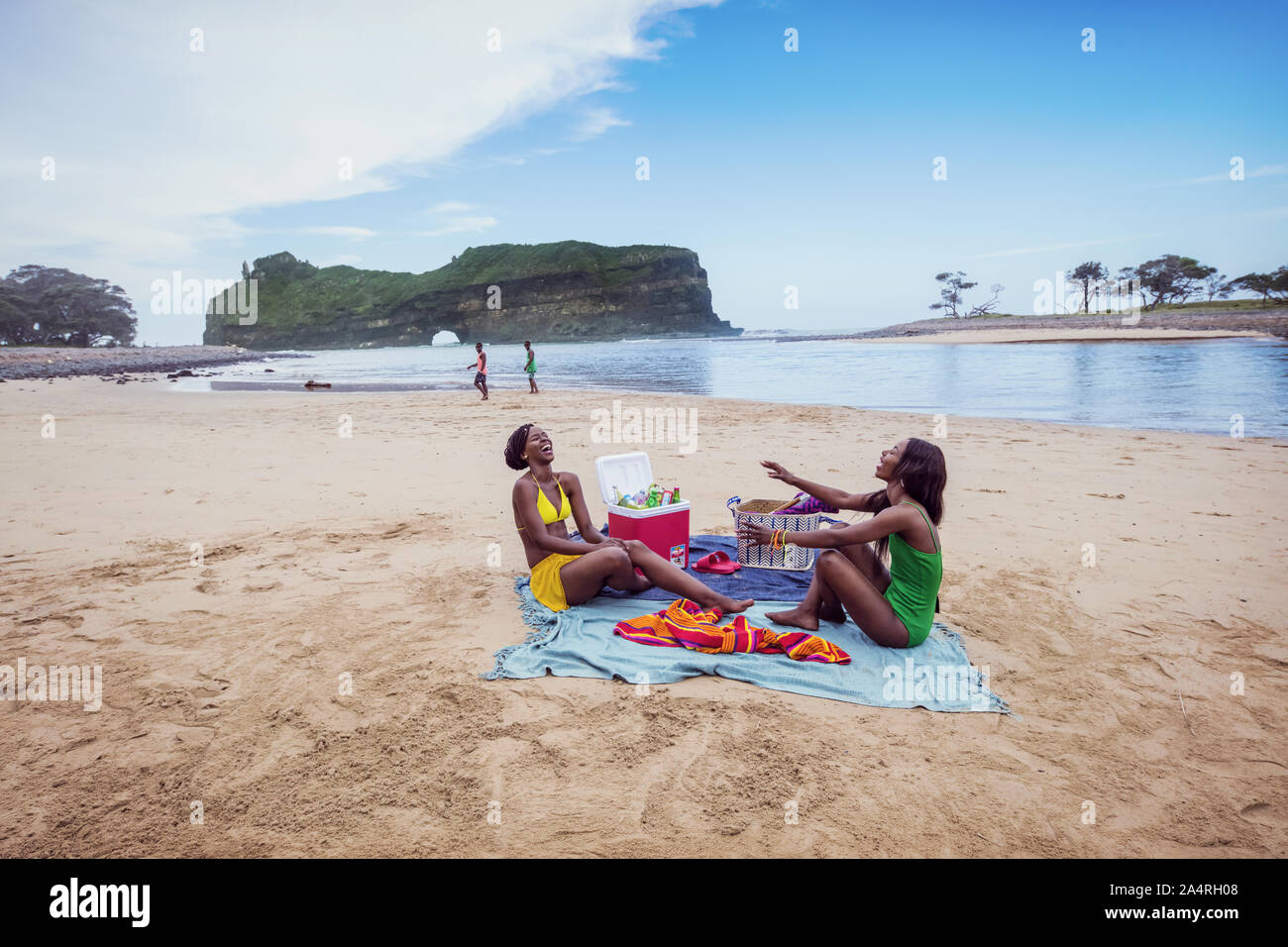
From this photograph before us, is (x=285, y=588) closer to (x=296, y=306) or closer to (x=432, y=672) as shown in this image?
(x=432, y=672)

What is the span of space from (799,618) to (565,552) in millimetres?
1628

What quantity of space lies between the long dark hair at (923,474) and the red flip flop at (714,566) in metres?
1.76

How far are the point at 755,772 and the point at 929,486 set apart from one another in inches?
76.4

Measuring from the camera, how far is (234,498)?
24.8 ft

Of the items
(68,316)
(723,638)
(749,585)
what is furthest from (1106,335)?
(68,316)

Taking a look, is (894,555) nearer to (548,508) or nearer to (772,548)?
(772,548)

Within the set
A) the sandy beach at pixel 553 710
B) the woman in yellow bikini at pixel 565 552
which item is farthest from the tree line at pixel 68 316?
the woman in yellow bikini at pixel 565 552

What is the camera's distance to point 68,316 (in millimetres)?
63594

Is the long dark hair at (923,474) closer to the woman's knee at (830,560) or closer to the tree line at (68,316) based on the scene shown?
the woman's knee at (830,560)

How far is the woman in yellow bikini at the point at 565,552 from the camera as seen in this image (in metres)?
4.49

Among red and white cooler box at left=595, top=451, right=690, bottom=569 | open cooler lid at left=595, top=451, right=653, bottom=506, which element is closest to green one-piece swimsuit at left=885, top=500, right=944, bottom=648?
red and white cooler box at left=595, top=451, right=690, bottom=569
